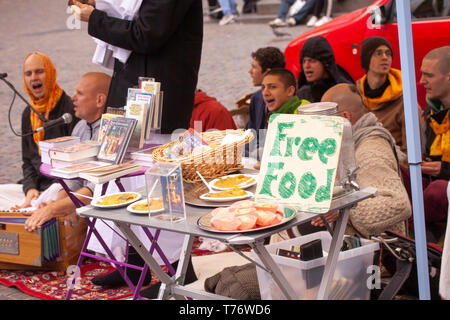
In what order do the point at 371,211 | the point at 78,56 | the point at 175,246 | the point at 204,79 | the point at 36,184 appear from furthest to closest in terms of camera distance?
the point at 78,56 < the point at 204,79 < the point at 36,184 < the point at 175,246 < the point at 371,211

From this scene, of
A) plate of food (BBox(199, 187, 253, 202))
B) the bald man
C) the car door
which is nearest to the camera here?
plate of food (BBox(199, 187, 253, 202))

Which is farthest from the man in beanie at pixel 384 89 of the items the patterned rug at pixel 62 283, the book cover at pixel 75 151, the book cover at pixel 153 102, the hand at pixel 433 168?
the book cover at pixel 75 151

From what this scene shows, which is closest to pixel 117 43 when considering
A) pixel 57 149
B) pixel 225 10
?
pixel 57 149

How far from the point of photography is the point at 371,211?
282 cm

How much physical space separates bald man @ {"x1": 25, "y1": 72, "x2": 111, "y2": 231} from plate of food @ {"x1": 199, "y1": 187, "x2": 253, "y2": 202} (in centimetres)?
157

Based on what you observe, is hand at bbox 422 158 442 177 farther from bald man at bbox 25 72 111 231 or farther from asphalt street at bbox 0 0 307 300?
asphalt street at bbox 0 0 307 300

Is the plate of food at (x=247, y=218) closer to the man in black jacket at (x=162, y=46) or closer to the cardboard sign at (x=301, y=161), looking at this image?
the cardboard sign at (x=301, y=161)

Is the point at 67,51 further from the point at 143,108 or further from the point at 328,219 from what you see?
the point at 328,219

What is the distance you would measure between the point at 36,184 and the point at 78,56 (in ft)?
22.5

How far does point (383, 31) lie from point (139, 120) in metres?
3.29

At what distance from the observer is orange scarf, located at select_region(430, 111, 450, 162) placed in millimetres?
3852

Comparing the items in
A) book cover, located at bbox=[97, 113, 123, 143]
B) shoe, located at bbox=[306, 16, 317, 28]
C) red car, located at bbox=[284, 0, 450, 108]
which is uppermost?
shoe, located at bbox=[306, 16, 317, 28]

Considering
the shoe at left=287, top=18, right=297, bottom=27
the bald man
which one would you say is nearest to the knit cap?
the bald man
